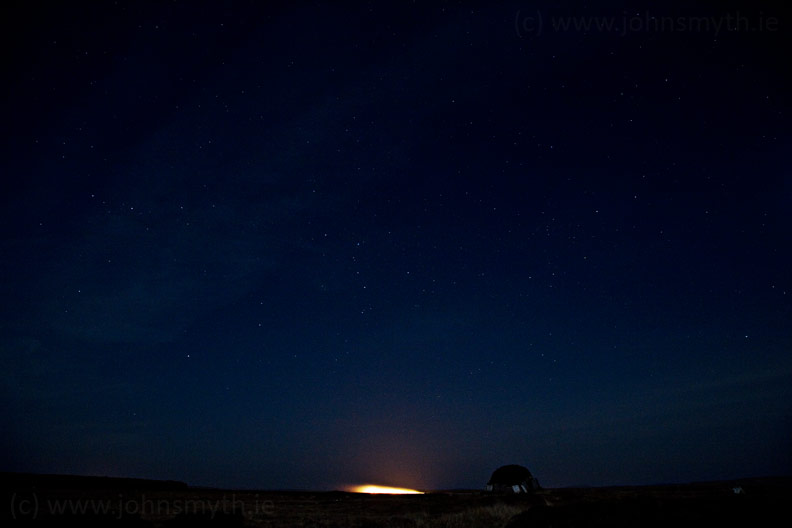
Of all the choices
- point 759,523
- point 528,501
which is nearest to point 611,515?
point 759,523

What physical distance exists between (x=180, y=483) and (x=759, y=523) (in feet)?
251

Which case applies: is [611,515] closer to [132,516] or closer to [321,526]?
[132,516]

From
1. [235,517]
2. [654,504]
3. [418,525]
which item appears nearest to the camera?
[654,504]

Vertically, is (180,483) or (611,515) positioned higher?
(611,515)

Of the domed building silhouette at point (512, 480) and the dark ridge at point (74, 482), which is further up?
the dark ridge at point (74, 482)

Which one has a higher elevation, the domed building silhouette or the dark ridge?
the dark ridge

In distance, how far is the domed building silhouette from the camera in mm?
45981

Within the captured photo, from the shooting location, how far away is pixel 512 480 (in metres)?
47.3

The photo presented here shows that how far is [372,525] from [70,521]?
36.0ft

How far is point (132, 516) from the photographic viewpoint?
14.4m

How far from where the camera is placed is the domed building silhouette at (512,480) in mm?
45981

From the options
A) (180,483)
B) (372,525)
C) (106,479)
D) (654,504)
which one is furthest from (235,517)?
(180,483)

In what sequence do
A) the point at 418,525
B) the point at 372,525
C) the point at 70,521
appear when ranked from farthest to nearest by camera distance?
the point at 372,525, the point at 418,525, the point at 70,521

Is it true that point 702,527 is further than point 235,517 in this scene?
No
